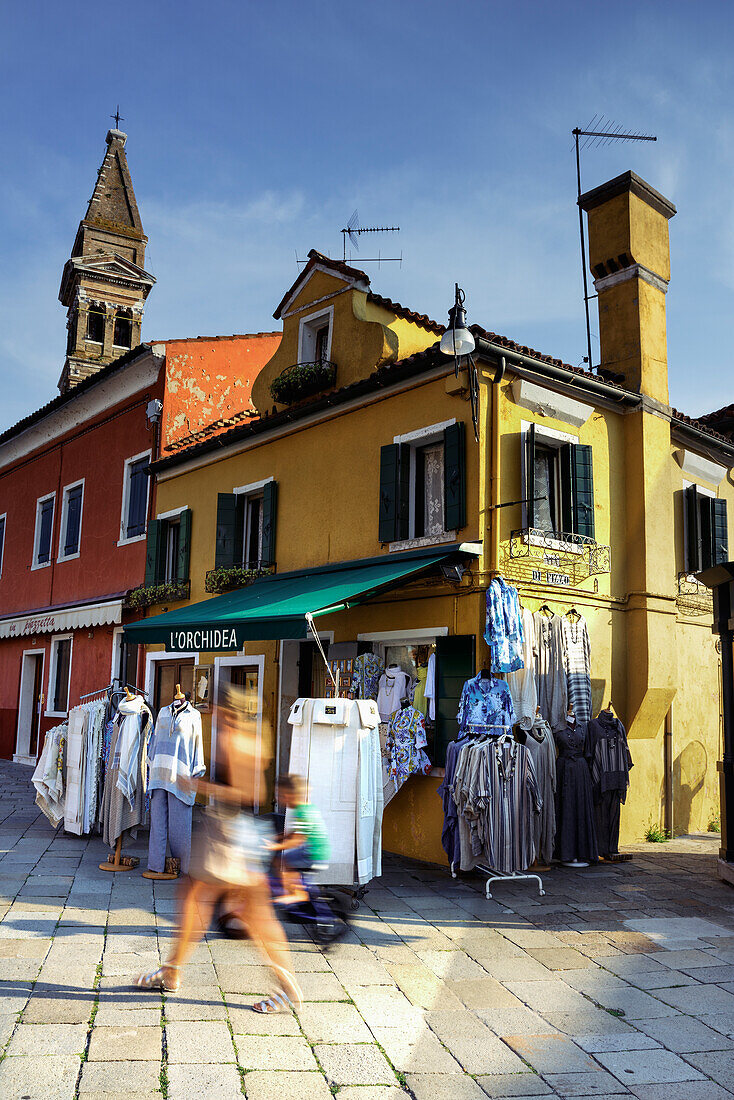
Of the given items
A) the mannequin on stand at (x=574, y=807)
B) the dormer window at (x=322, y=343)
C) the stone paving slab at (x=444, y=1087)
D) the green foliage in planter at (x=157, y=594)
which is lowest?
the stone paving slab at (x=444, y=1087)

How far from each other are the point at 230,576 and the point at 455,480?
14.8 feet

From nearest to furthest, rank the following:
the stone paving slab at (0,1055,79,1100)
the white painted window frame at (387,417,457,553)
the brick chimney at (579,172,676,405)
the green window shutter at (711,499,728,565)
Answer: the stone paving slab at (0,1055,79,1100), the white painted window frame at (387,417,457,553), the brick chimney at (579,172,676,405), the green window shutter at (711,499,728,565)

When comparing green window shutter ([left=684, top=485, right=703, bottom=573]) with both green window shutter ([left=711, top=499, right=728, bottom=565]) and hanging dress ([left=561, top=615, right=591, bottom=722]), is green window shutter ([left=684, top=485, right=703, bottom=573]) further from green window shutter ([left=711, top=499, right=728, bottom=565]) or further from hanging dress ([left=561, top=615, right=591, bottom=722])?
hanging dress ([left=561, top=615, right=591, bottom=722])

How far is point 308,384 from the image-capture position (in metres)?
12.1

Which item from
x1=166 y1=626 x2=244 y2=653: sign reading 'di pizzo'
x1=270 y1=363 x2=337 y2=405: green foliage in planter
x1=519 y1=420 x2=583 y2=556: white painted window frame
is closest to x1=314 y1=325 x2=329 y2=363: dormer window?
x1=270 y1=363 x2=337 y2=405: green foliage in planter

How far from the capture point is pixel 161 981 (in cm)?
494

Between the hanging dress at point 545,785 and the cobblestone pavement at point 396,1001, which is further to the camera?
the hanging dress at point 545,785

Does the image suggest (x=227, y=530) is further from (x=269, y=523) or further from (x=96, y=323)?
(x=96, y=323)

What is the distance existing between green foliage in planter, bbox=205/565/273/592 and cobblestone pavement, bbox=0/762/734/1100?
5.25m

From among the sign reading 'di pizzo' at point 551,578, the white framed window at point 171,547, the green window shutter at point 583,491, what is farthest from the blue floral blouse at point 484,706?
the white framed window at point 171,547

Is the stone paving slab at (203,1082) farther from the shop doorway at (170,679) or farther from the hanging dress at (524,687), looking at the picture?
the shop doorway at (170,679)

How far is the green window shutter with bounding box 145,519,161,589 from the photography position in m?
14.7

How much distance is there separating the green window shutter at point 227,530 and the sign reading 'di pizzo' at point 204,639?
3.18 m

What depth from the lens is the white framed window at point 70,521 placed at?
18.1 m
